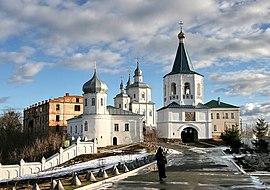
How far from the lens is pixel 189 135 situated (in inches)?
2379

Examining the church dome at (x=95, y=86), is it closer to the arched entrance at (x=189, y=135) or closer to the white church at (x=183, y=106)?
the white church at (x=183, y=106)

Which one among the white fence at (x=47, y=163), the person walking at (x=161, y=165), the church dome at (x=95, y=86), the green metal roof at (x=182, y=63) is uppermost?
the green metal roof at (x=182, y=63)

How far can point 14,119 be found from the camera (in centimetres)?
7988

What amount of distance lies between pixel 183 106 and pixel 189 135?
4772mm

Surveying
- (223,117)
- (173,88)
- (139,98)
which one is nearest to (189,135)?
(173,88)

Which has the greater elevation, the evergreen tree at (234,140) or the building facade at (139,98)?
the building facade at (139,98)

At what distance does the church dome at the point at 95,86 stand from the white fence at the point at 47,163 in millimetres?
9042

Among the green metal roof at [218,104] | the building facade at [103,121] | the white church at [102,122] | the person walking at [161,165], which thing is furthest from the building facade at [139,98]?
the person walking at [161,165]

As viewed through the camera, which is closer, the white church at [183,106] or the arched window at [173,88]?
the white church at [183,106]

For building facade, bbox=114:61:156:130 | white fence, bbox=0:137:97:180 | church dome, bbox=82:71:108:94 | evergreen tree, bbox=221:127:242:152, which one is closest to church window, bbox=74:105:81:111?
building facade, bbox=114:61:156:130

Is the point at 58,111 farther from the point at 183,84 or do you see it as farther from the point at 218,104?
the point at 218,104

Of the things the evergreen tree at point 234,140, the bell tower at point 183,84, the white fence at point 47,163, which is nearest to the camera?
the white fence at point 47,163

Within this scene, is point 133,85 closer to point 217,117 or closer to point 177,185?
point 217,117

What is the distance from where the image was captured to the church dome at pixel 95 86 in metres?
53.1
